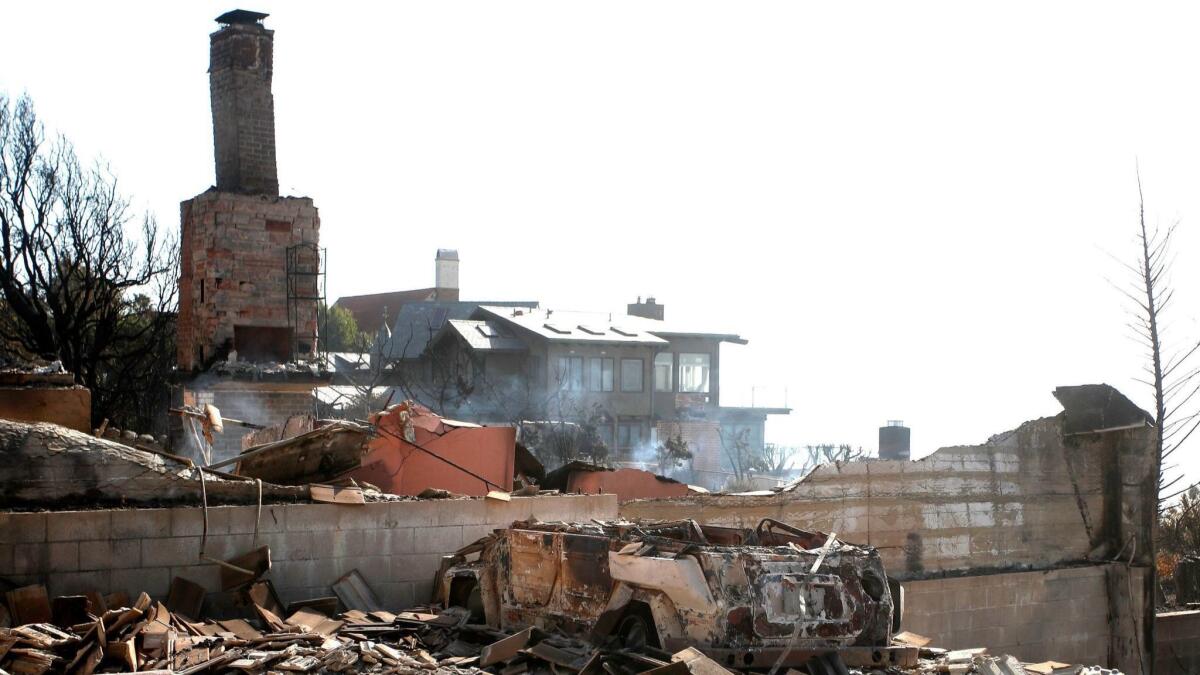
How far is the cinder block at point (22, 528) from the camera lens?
34.4 ft

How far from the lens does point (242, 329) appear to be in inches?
810

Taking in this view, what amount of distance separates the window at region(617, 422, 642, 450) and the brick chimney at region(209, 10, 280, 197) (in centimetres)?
2559

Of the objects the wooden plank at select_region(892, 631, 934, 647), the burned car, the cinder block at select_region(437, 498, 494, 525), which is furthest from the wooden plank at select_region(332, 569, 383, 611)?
the wooden plank at select_region(892, 631, 934, 647)

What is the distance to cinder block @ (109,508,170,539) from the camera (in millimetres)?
Answer: 10992

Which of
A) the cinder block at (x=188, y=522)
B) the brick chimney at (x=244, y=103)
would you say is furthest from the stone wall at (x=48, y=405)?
the brick chimney at (x=244, y=103)

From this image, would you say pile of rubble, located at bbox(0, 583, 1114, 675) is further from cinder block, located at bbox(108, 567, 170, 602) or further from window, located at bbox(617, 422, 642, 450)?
window, located at bbox(617, 422, 642, 450)

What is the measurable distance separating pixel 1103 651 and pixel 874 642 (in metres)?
10.5

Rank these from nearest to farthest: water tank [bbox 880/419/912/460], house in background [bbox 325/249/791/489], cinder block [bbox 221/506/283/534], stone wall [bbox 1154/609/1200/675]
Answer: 1. cinder block [bbox 221/506/283/534]
2. stone wall [bbox 1154/609/1200/675]
3. water tank [bbox 880/419/912/460]
4. house in background [bbox 325/249/791/489]

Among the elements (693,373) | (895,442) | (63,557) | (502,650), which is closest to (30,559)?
(63,557)

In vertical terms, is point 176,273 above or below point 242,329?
above

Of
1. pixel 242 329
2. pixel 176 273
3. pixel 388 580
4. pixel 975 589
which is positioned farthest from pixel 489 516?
pixel 176 273

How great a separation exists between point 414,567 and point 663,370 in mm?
36461

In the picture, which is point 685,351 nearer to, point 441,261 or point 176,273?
point 441,261

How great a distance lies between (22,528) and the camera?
10555mm
